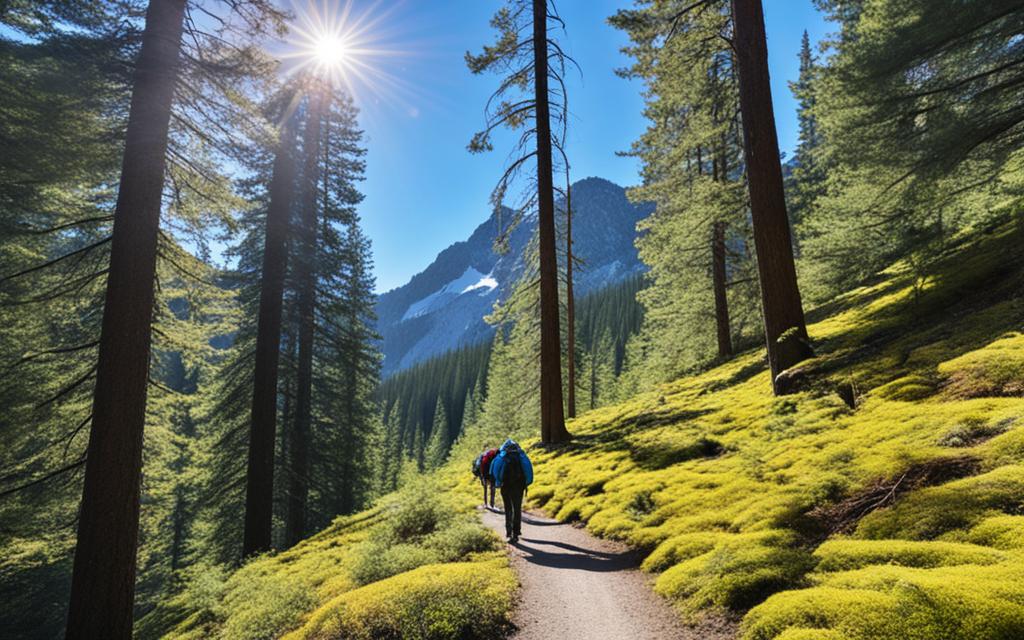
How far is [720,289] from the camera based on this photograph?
19.7 meters

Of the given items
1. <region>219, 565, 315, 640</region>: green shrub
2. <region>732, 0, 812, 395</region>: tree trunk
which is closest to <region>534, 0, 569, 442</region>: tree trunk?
<region>732, 0, 812, 395</region>: tree trunk

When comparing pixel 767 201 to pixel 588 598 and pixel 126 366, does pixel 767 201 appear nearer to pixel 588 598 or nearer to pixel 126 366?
pixel 588 598

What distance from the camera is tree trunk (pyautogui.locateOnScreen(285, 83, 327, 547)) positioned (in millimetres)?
17156

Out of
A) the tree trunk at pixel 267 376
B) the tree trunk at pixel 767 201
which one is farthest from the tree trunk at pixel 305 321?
the tree trunk at pixel 767 201

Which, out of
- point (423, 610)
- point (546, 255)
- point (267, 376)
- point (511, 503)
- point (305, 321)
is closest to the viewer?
point (423, 610)

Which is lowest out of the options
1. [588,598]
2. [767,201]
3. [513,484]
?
[588,598]

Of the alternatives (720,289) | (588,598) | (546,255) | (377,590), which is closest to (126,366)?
(377,590)

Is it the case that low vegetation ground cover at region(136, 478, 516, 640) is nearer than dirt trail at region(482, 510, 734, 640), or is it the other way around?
dirt trail at region(482, 510, 734, 640)

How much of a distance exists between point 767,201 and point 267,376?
13865 millimetres

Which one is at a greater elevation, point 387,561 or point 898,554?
point 898,554

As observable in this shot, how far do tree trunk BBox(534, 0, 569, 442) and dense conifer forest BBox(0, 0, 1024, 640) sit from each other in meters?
0.10

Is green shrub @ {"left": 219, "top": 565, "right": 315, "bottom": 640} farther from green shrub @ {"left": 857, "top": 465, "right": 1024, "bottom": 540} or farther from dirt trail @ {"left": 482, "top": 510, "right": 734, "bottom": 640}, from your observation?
green shrub @ {"left": 857, "top": 465, "right": 1024, "bottom": 540}

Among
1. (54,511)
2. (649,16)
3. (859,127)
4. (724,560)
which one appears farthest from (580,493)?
(54,511)

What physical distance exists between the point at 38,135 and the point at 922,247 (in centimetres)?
2000
